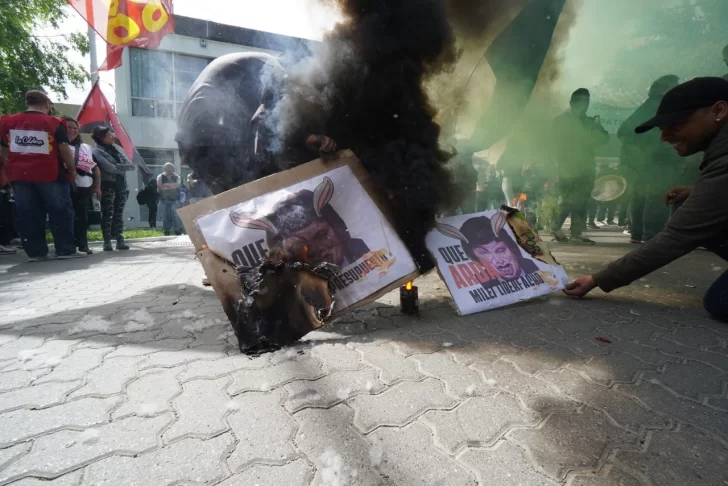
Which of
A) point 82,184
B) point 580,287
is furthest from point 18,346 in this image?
point 82,184

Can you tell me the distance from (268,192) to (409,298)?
1.16 meters

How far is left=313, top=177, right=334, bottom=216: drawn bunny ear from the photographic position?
2287mm

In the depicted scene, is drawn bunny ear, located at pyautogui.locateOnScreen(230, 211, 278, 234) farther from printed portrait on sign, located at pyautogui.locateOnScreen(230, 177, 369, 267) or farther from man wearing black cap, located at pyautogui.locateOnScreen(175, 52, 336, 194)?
man wearing black cap, located at pyautogui.locateOnScreen(175, 52, 336, 194)

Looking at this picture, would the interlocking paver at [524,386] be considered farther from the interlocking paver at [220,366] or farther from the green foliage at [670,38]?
the green foliage at [670,38]

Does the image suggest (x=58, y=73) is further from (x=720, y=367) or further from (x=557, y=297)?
(x=720, y=367)

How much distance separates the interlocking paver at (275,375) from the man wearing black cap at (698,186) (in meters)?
1.99

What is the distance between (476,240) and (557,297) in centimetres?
79

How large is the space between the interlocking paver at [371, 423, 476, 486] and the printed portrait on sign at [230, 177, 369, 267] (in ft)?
3.78

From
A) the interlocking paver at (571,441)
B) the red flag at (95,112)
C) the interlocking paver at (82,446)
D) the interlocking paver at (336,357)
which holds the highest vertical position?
the red flag at (95,112)

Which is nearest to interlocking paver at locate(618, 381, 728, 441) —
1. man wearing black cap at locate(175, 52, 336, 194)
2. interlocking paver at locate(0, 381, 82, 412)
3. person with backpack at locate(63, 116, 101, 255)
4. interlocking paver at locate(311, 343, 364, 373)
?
interlocking paver at locate(311, 343, 364, 373)

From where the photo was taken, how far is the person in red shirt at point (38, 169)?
480 cm

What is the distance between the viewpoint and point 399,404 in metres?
1.40

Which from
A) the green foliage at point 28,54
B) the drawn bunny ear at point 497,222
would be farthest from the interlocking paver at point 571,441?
the green foliage at point 28,54

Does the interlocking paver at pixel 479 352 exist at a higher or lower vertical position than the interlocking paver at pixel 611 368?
lower
